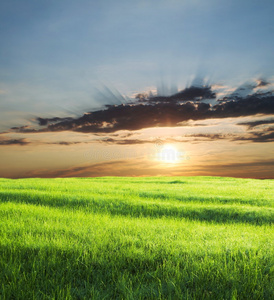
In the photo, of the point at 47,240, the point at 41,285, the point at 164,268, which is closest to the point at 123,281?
the point at 164,268

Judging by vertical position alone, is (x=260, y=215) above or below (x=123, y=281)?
below

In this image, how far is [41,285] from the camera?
4.37 m

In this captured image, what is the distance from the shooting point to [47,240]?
20.2ft

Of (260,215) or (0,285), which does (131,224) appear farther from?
(260,215)

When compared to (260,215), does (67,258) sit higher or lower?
higher

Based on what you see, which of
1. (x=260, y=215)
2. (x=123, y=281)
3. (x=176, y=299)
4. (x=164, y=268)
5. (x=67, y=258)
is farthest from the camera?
(x=260, y=215)

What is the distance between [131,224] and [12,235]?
349 centimetres

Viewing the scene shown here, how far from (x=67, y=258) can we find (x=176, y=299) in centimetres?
248

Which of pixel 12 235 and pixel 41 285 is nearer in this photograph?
pixel 41 285

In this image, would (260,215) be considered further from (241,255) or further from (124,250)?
(124,250)

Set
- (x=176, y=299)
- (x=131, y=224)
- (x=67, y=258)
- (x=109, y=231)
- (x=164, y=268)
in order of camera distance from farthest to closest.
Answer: (x=131, y=224)
(x=109, y=231)
(x=67, y=258)
(x=164, y=268)
(x=176, y=299)

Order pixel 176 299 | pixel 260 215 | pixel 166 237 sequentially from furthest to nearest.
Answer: pixel 260 215 < pixel 166 237 < pixel 176 299

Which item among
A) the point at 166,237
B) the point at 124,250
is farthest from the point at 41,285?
the point at 166,237

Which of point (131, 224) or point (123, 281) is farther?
point (131, 224)
